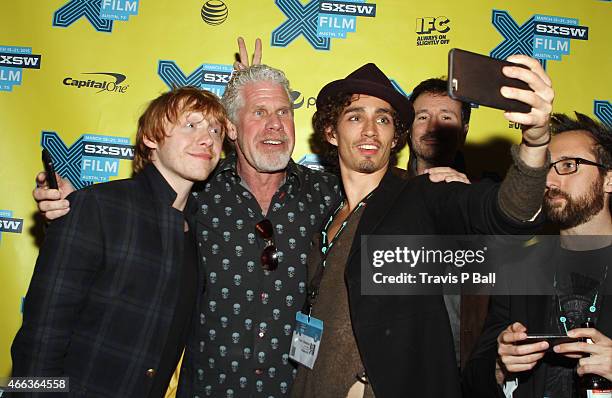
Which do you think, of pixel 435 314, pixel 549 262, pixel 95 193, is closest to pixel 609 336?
pixel 549 262

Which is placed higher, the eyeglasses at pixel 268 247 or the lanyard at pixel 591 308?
the eyeglasses at pixel 268 247

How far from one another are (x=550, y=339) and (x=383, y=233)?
69 cm

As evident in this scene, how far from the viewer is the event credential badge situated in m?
2.22

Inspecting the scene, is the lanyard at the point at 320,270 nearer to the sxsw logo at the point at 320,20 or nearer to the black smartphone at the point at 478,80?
the black smartphone at the point at 478,80

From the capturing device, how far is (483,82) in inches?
49.1

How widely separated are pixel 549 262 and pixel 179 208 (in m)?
1.63

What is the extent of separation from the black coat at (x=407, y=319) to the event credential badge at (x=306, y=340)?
0.87ft

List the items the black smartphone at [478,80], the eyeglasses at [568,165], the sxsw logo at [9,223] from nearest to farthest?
1. the black smartphone at [478,80]
2. the eyeglasses at [568,165]
3. the sxsw logo at [9,223]

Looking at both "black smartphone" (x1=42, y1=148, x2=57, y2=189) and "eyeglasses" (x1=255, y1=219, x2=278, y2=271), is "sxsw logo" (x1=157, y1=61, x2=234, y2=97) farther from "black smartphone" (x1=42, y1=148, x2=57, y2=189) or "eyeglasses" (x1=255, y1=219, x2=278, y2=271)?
"black smartphone" (x1=42, y1=148, x2=57, y2=189)

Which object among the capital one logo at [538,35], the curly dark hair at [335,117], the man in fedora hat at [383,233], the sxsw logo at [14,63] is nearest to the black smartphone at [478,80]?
the man in fedora hat at [383,233]

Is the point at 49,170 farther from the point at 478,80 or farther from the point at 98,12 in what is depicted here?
the point at 98,12

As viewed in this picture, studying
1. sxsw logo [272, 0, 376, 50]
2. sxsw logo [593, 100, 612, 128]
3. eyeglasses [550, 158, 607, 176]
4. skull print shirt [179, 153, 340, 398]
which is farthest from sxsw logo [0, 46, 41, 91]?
sxsw logo [593, 100, 612, 128]

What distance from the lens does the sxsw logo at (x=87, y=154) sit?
3867 millimetres

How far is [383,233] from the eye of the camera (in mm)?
2088
